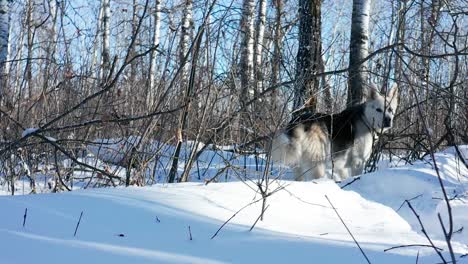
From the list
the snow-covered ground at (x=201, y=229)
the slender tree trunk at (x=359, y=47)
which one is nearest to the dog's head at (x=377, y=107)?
the slender tree trunk at (x=359, y=47)

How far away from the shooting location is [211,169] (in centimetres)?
578

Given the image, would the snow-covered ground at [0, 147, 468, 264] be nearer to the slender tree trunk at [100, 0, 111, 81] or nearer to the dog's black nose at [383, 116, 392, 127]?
the slender tree trunk at [100, 0, 111, 81]

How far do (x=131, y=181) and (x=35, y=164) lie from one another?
55.6 inches

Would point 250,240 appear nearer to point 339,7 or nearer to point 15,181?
point 15,181

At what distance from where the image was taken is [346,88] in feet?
25.2

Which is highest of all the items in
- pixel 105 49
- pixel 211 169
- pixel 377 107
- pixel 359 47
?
pixel 105 49

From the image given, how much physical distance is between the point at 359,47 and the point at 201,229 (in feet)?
19.1

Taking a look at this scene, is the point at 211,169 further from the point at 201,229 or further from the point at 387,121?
the point at 201,229

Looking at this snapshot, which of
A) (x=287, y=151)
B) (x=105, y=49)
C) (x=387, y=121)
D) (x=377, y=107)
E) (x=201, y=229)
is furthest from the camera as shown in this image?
(x=105, y=49)

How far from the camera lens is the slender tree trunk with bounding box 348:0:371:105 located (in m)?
7.11

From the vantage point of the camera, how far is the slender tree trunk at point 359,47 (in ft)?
23.3

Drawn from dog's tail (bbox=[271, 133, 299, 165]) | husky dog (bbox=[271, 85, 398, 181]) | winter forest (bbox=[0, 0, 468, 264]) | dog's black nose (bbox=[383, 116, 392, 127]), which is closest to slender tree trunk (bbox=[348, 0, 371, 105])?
winter forest (bbox=[0, 0, 468, 264])

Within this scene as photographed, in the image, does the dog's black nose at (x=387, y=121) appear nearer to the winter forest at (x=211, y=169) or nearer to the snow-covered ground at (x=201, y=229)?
the winter forest at (x=211, y=169)

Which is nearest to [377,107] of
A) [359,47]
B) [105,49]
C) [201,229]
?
[359,47]
